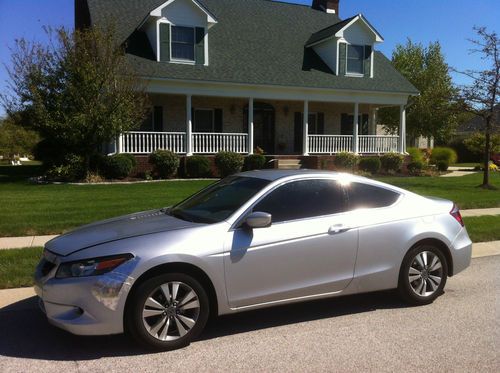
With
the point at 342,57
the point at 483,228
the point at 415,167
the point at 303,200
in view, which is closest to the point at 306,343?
the point at 303,200

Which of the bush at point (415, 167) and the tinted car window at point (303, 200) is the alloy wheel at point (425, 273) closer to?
the tinted car window at point (303, 200)

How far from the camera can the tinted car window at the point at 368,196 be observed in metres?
5.36

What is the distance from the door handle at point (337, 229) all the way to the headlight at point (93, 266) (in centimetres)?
198

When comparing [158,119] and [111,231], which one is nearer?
[111,231]

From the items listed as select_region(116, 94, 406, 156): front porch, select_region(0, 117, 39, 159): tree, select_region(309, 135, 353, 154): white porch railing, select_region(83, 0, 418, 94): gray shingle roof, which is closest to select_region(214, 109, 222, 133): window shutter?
select_region(116, 94, 406, 156): front porch

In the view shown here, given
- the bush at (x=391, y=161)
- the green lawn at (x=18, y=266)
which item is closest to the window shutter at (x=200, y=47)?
the bush at (x=391, y=161)

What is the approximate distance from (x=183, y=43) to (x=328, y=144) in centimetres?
806

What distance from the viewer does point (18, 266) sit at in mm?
6691

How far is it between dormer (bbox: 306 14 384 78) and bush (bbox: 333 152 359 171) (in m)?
4.47

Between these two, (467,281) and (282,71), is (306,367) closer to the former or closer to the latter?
(467,281)

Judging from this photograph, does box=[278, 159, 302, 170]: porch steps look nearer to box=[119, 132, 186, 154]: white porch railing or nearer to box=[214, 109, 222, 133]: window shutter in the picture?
box=[214, 109, 222, 133]: window shutter

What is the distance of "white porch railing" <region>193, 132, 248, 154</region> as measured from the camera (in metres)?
21.1

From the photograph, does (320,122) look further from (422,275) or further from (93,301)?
(93,301)

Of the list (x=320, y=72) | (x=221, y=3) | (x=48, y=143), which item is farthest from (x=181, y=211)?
(x=221, y=3)
